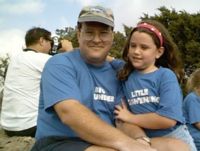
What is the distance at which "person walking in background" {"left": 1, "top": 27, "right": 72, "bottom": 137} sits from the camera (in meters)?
5.26

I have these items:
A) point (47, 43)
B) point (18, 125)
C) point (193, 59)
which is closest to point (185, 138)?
point (18, 125)

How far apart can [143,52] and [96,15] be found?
1.47 feet

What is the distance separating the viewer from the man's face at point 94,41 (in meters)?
3.28

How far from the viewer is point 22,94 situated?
17.5 ft

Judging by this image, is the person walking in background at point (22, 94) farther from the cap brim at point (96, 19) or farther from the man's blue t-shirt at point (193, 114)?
the cap brim at point (96, 19)

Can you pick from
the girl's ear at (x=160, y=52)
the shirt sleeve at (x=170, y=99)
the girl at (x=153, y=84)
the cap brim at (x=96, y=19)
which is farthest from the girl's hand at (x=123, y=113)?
the cap brim at (x=96, y=19)

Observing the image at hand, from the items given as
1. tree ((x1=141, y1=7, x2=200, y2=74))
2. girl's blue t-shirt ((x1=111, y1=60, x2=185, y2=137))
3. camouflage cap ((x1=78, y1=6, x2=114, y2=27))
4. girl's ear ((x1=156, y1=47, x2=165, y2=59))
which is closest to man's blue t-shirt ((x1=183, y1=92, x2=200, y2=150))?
girl's ear ((x1=156, y1=47, x2=165, y2=59))

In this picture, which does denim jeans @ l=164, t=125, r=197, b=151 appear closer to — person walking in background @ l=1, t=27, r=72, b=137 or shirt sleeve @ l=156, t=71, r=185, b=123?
shirt sleeve @ l=156, t=71, r=185, b=123

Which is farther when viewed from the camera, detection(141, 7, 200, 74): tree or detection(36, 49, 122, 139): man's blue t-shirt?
detection(141, 7, 200, 74): tree

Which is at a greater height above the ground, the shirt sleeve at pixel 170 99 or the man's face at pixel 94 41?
the man's face at pixel 94 41

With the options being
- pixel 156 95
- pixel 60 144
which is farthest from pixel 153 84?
pixel 60 144

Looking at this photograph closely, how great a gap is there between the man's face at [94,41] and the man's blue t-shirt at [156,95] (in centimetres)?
30

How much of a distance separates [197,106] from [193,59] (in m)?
23.3

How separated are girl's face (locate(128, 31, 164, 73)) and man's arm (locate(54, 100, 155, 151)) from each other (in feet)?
2.16
